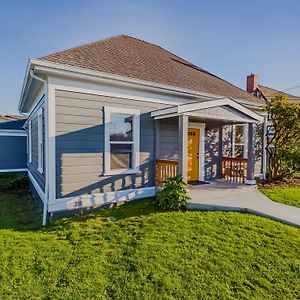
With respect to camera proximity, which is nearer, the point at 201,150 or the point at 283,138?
the point at 201,150

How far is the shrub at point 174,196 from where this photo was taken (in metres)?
5.84

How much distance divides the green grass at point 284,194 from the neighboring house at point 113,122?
838mm

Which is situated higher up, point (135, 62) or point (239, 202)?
point (135, 62)

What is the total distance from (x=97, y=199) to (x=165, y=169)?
7.52ft

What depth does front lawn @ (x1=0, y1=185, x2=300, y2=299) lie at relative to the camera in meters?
3.16

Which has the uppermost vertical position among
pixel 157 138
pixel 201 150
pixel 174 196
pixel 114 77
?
pixel 114 77

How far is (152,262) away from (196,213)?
2181 mm

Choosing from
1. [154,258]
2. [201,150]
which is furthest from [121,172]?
[201,150]

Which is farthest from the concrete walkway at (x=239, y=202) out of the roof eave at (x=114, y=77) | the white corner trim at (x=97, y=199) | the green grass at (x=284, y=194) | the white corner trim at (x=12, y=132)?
the white corner trim at (x=12, y=132)

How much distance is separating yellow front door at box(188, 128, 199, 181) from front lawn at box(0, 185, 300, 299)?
11.4ft

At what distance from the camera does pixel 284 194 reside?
7.52 meters

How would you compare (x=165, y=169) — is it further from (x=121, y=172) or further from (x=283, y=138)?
(x=283, y=138)

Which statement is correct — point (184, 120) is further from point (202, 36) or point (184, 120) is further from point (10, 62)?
point (10, 62)

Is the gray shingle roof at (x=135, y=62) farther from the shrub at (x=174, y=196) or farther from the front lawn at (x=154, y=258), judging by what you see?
the front lawn at (x=154, y=258)
